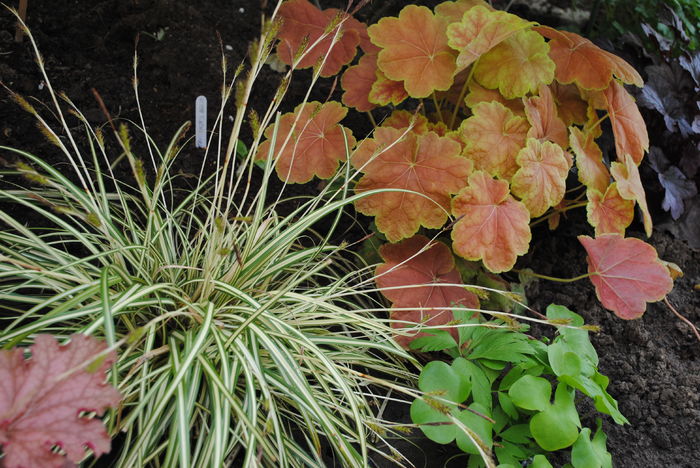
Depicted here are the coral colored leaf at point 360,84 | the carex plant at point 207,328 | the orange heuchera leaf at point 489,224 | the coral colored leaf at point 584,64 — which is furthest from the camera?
the coral colored leaf at point 360,84

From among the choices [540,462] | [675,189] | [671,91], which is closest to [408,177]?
[540,462]

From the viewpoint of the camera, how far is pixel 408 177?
1.54 metres

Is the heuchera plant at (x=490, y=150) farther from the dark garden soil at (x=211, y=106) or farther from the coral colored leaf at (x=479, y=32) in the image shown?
the dark garden soil at (x=211, y=106)

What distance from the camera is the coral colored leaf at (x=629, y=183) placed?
156cm

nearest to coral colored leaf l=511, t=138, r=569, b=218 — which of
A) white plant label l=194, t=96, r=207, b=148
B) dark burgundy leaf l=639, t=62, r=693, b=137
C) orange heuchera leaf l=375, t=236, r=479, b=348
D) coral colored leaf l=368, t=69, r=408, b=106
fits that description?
orange heuchera leaf l=375, t=236, r=479, b=348

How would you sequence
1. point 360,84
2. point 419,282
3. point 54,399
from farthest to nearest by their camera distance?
point 360,84, point 419,282, point 54,399

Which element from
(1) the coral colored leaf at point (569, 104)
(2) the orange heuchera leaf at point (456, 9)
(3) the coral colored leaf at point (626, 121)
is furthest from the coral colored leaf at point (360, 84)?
(3) the coral colored leaf at point (626, 121)

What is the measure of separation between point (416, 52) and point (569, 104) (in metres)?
0.52

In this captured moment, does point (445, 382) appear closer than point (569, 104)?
Yes

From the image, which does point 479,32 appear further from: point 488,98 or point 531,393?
point 531,393

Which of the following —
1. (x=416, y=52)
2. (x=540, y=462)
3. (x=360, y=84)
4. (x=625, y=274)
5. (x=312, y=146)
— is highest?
(x=416, y=52)

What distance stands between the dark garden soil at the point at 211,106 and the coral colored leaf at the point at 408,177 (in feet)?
1.73

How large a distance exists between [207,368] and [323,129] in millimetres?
801

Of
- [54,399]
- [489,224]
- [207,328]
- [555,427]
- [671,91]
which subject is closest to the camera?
[54,399]
